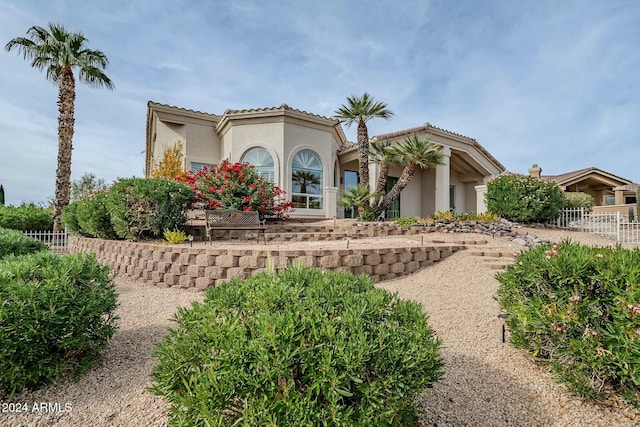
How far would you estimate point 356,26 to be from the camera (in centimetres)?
855

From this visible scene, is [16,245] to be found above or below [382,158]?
below

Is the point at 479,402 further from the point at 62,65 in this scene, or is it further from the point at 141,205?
the point at 62,65

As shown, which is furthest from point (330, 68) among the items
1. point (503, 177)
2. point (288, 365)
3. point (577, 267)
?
point (288, 365)

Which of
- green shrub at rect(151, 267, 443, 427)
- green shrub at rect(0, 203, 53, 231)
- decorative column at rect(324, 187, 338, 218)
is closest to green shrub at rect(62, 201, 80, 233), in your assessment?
green shrub at rect(0, 203, 53, 231)

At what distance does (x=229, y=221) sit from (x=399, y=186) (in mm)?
7308

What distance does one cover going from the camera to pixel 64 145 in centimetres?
1238

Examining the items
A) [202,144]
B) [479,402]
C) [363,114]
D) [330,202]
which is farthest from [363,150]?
[479,402]

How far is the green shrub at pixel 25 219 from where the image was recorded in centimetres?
1182

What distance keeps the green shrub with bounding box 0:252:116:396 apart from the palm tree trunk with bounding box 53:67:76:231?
40.0 ft

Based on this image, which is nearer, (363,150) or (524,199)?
(524,199)

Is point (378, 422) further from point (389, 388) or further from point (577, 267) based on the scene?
point (577, 267)

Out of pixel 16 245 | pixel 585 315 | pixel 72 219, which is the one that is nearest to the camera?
pixel 585 315

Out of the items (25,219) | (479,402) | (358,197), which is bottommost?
(479,402)

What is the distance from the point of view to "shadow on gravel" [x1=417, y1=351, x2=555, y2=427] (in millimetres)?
2158
